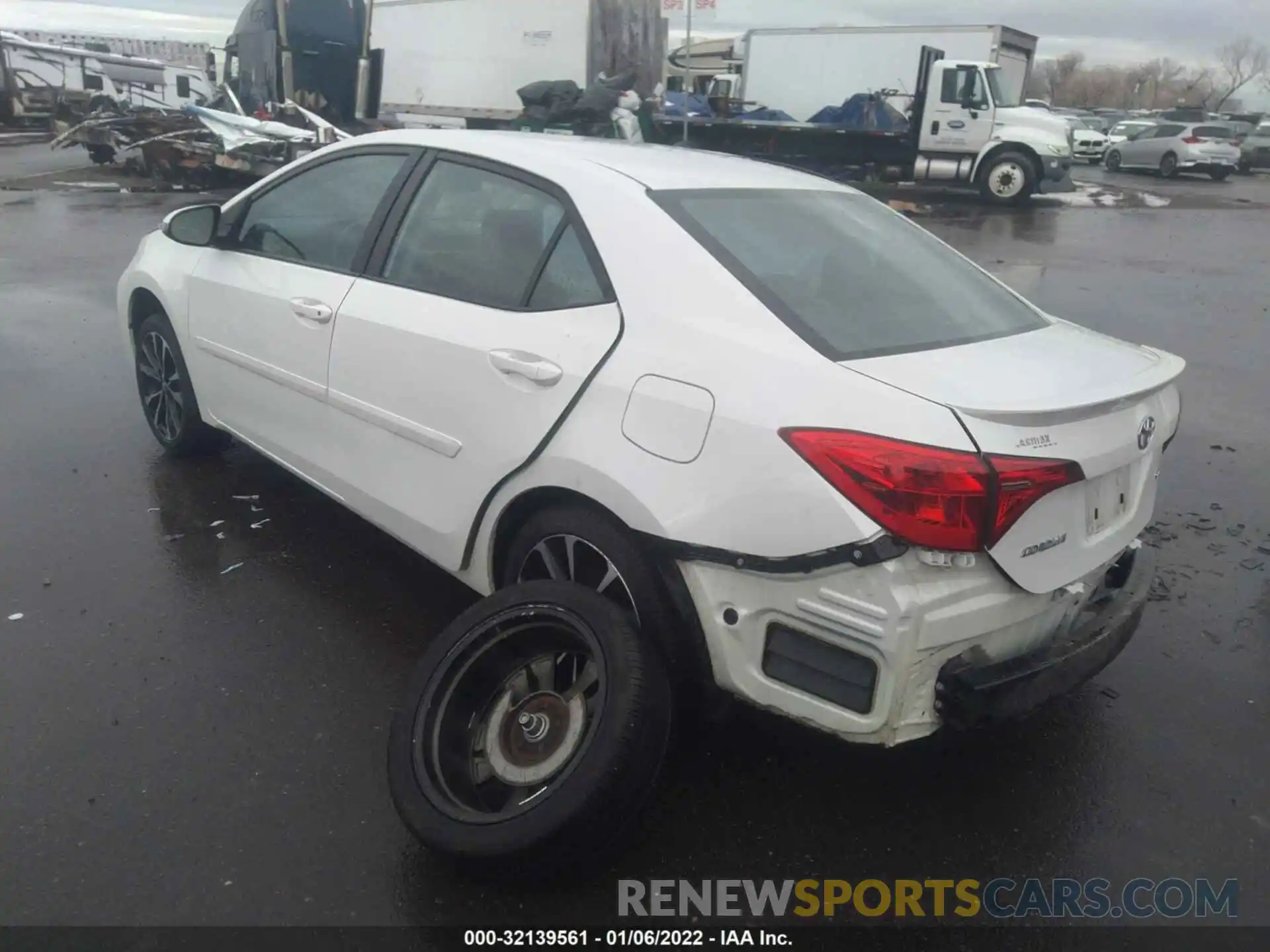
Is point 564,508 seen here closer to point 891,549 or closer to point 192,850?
point 891,549

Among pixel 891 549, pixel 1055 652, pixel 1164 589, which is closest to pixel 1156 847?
pixel 1055 652

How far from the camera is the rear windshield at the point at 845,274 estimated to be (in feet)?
9.12

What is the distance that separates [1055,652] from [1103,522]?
0.38m

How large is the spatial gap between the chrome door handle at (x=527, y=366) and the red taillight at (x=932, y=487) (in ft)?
2.87

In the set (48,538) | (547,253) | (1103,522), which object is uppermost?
(547,253)

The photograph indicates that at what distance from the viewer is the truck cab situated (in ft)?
63.4

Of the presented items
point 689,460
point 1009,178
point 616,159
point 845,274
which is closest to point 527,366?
point 689,460

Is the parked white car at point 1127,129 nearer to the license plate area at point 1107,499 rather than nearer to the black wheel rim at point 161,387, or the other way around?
the black wheel rim at point 161,387

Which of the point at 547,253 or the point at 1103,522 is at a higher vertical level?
the point at 547,253

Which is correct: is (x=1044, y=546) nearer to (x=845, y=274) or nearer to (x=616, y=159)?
(x=845, y=274)

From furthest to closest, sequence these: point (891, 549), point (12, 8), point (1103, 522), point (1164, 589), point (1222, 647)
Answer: point (12, 8) → point (1164, 589) → point (1222, 647) → point (1103, 522) → point (891, 549)

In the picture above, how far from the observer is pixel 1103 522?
271 cm

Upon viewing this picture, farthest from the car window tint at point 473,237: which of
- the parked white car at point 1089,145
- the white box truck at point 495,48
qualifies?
the parked white car at point 1089,145

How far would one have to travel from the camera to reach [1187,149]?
2848 cm
